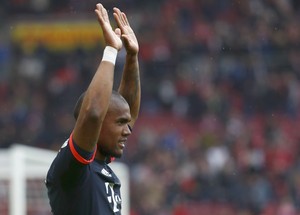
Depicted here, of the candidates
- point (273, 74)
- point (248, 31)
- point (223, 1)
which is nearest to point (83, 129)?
point (273, 74)

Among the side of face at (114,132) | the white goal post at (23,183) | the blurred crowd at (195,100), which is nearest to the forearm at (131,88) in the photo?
the side of face at (114,132)

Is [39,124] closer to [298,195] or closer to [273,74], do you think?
[273,74]

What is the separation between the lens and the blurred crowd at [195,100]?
42.5ft

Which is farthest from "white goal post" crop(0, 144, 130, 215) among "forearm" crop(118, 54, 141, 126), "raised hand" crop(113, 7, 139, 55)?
"raised hand" crop(113, 7, 139, 55)

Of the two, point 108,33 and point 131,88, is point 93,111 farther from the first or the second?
point 131,88

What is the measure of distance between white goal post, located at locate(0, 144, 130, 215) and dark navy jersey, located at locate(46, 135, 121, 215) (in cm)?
394

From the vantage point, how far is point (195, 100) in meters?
15.8

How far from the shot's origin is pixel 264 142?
14.1 metres

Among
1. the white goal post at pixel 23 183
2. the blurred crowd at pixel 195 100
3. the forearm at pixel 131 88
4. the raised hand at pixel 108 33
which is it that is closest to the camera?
the raised hand at pixel 108 33

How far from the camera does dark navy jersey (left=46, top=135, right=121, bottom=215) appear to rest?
12.9ft

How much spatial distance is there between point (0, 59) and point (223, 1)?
456 cm

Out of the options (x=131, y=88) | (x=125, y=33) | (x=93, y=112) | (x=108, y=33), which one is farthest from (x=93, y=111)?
(x=131, y=88)

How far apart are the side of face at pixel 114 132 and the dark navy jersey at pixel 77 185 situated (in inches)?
4.2

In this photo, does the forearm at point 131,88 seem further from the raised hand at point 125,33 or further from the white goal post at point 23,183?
the white goal post at point 23,183
